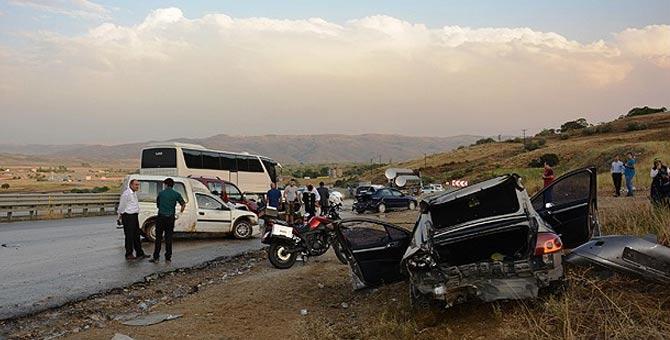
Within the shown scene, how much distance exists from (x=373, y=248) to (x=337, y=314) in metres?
1.06

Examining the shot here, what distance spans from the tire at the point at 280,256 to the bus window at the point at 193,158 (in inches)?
813

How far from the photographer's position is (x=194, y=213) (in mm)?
17141

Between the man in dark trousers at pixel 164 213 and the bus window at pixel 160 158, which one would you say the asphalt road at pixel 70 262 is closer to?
the man in dark trousers at pixel 164 213

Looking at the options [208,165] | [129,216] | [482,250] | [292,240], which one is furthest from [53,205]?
[482,250]

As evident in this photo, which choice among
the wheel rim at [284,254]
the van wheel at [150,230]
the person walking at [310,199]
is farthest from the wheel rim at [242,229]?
the person walking at [310,199]

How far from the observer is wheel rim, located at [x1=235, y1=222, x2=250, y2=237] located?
17969mm

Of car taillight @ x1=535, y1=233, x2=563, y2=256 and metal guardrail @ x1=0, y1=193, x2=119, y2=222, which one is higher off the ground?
car taillight @ x1=535, y1=233, x2=563, y2=256

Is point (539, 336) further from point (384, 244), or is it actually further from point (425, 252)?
point (384, 244)

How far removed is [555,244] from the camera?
6.42m

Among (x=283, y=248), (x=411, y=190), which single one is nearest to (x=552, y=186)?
(x=283, y=248)

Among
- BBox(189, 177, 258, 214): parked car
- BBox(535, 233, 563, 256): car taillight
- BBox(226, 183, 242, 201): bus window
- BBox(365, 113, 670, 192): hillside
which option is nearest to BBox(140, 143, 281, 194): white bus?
BBox(226, 183, 242, 201): bus window

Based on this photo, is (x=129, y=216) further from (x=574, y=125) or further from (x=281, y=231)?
(x=574, y=125)

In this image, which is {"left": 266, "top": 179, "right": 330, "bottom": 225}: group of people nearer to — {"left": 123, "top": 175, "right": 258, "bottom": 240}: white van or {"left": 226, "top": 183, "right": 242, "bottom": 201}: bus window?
{"left": 226, "top": 183, "right": 242, "bottom": 201}: bus window

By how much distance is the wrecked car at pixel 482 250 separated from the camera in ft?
21.0
